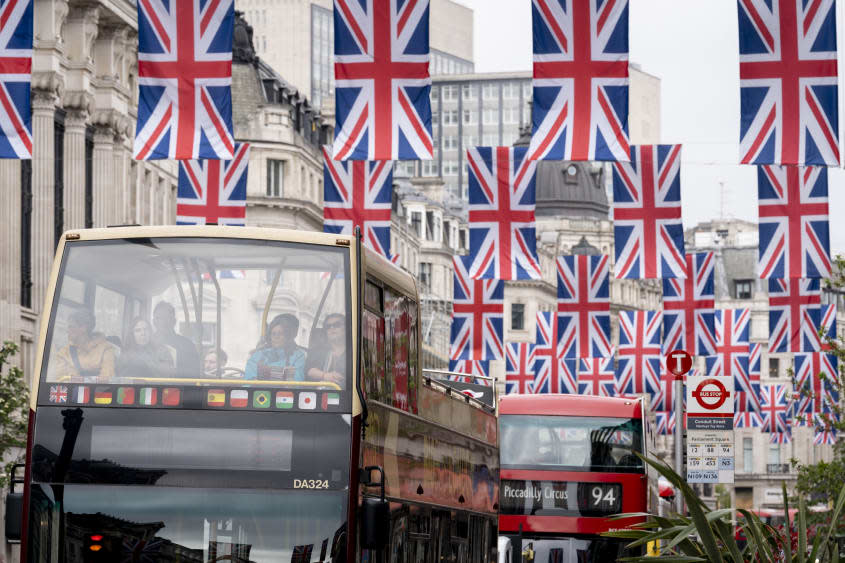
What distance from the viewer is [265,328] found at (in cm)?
1412

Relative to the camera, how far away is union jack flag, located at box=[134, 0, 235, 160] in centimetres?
2442

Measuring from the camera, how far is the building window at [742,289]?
168 metres

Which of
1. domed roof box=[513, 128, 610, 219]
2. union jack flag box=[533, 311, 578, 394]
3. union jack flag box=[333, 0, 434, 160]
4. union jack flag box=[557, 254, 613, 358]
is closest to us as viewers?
union jack flag box=[333, 0, 434, 160]

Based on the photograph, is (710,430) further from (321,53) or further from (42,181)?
(321,53)

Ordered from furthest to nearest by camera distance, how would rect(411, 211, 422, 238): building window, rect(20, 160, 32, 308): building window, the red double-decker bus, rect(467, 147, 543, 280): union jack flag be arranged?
rect(411, 211, 422, 238): building window < rect(20, 160, 32, 308): building window < rect(467, 147, 543, 280): union jack flag < the red double-decker bus

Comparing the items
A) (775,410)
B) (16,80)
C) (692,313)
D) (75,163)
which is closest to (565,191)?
(775,410)

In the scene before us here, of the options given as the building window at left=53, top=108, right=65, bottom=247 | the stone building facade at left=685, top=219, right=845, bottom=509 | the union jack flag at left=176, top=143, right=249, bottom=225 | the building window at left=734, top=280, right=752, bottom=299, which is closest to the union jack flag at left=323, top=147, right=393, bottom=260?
the union jack flag at left=176, top=143, right=249, bottom=225

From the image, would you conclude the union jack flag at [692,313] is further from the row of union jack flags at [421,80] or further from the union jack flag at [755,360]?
the row of union jack flags at [421,80]

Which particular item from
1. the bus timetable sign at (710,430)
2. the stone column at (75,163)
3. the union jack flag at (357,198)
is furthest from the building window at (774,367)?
the bus timetable sign at (710,430)

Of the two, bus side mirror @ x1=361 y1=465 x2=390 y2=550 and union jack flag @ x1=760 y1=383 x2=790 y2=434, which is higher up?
union jack flag @ x1=760 y1=383 x2=790 y2=434

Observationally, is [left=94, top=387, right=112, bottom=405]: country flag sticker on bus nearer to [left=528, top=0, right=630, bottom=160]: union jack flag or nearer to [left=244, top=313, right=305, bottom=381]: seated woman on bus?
[left=244, top=313, right=305, bottom=381]: seated woman on bus

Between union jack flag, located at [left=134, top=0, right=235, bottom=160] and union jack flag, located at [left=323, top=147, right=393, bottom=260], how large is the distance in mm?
7391

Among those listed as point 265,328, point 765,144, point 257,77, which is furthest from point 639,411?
point 257,77

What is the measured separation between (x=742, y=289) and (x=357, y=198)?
13900 centimetres
